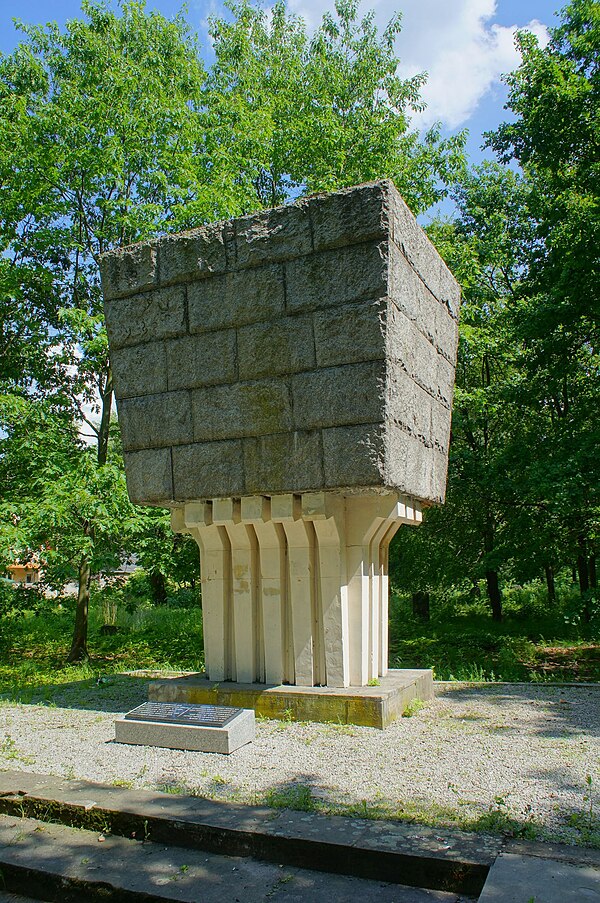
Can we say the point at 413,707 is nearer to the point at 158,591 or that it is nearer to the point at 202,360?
the point at 202,360

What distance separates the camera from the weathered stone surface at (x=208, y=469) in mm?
5895

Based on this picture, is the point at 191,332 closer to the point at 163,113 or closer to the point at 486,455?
the point at 163,113

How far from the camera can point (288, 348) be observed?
5629mm

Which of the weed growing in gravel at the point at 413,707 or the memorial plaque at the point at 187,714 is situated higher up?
the memorial plaque at the point at 187,714

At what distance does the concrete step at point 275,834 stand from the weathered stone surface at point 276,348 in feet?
10.4

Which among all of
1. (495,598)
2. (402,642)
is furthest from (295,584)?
(495,598)

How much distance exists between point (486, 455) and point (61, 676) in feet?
27.8

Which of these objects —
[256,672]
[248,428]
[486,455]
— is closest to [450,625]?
Result: [486,455]

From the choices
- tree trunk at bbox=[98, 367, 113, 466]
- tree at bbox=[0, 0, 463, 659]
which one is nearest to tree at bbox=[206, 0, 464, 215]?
tree at bbox=[0, 0, 463, 659]

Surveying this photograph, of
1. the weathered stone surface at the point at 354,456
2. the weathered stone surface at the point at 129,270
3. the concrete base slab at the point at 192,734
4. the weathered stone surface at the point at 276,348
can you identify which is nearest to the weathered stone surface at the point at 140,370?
the weathered stone surface at the point at 129,270

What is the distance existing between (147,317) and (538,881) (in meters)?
5.07

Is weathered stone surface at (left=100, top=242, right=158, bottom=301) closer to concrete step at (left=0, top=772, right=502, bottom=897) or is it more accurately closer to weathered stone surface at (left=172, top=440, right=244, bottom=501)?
weathered stone surface at (left=172, top=440, right=244, bottom=501)

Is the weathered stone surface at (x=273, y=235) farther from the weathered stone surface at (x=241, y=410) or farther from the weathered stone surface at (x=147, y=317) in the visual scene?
the weathered stone surface at (x=241, y=410)

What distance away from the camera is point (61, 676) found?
10.6m
